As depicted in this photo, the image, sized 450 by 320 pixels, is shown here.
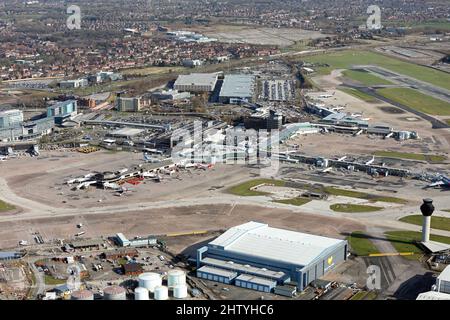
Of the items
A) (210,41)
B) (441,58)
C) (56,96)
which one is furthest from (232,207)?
(210,41)

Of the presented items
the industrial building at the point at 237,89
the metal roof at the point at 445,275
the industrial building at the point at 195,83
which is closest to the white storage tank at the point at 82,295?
the metal roof at the point at 445,275

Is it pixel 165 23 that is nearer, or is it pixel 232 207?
pixel 232 207

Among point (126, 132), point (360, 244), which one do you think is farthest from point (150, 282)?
point (126, 132)

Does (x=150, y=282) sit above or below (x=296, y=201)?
above

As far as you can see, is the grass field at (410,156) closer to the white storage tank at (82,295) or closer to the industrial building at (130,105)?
the industrial building at (130,105)

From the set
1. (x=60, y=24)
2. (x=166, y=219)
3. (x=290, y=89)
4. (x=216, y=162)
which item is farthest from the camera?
(x=60, y=24)

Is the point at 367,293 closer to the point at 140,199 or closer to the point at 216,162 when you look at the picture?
the point at 140,199

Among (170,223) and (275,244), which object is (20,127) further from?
(275,244)
